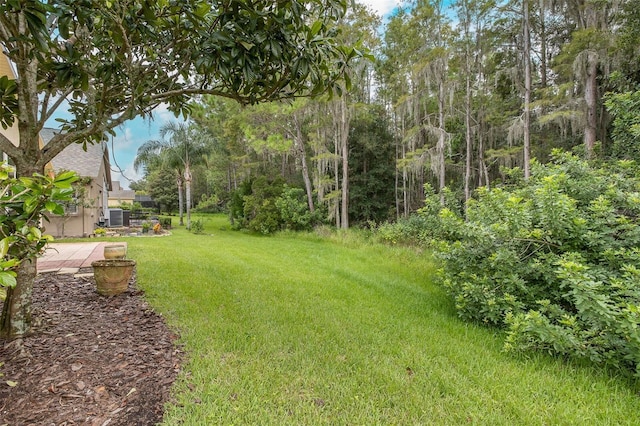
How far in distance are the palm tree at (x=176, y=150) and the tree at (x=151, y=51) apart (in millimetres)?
13147

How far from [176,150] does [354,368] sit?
15731 millimetres

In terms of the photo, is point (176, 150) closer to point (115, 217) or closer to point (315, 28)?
point (115, 217)

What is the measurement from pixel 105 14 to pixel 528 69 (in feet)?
36.5

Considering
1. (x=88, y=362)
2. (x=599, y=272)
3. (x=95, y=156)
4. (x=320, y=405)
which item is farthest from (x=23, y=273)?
(x=95, y=156)

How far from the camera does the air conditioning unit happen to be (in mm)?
15516

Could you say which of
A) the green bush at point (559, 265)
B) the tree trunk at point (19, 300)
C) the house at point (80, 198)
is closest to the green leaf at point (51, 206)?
the tree trunk at point (19, 300)

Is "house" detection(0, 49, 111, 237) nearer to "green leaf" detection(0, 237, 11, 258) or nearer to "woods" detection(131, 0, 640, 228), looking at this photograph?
"woods" detection(131, 0, 640, 228)

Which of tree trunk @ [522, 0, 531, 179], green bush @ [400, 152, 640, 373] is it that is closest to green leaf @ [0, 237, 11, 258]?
green bush @ [400, 152, 640, 373]

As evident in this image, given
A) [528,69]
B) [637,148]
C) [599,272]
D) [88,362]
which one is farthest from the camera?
[528,69]

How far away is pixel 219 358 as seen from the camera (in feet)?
7.94

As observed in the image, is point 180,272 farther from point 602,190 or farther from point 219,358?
point 602,190

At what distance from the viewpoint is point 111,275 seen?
12.1 ft

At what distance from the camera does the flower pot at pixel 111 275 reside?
3.64 meters

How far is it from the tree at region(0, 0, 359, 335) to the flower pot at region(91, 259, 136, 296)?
1.12 meters
